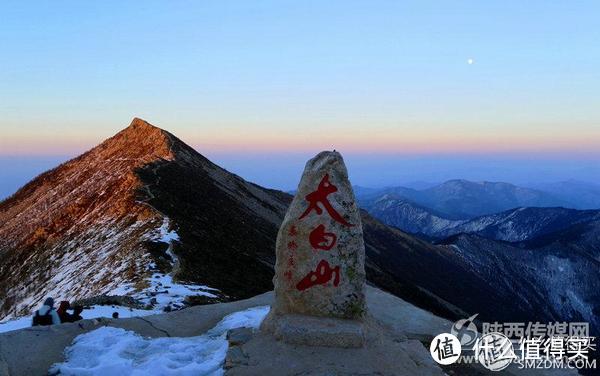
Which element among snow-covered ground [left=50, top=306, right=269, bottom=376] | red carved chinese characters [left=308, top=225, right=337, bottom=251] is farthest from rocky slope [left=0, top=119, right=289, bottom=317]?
red carved chinese characters [left=308, top=225, right=337, bottom=251]

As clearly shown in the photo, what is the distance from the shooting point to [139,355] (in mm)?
10891

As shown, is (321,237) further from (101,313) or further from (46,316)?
(101,313)

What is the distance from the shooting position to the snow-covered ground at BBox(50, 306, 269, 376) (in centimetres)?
1000

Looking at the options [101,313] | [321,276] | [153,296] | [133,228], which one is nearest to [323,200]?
[321,276]

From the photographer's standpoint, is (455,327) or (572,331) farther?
(455,327)

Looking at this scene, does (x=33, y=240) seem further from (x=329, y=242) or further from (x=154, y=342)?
(x=329, y=242)

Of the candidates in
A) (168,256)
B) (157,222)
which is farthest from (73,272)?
(168,256)

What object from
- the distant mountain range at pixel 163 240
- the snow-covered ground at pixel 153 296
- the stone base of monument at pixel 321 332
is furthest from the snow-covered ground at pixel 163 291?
the stone base of monument at pixel 321 332

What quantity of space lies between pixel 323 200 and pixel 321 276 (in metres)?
1.81

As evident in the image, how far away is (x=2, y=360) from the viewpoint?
10.1m

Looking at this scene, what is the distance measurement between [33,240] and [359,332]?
42.9 metres

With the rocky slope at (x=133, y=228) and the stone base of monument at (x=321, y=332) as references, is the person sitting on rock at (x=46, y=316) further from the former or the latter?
the rocky slope at (x=133, y=228)

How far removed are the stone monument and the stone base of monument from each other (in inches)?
1.0

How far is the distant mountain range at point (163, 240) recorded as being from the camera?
88.4ft
